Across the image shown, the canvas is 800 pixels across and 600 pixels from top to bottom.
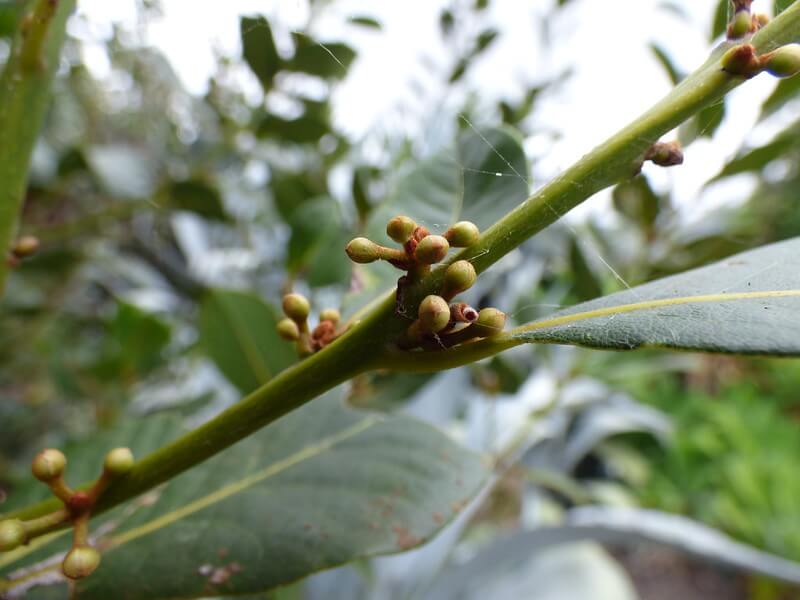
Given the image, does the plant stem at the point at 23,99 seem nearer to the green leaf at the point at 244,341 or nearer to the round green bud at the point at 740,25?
the green leaf at the point at 244,341

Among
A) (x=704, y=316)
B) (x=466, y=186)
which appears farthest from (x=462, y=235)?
(x=466, y=186)

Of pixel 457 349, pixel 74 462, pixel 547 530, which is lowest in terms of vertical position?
pixel 547 530

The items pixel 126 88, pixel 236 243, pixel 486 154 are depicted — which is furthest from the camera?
pixel 126 88

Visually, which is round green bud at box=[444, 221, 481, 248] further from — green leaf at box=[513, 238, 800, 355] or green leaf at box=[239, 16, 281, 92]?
green leaf at box=[239, 16, 281, 92]

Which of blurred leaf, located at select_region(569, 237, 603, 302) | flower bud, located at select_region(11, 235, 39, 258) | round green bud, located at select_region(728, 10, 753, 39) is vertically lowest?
blurred leaf, located at select_region(569, 237, 603, 302)

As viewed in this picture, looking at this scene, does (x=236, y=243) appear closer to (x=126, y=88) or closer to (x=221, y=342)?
(x=126, y=88)

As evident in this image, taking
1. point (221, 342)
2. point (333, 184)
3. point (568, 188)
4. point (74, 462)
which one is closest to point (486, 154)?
point (568, 188)

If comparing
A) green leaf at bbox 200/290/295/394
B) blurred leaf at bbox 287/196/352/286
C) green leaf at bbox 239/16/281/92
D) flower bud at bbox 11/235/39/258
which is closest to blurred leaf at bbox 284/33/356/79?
green leaf at bbox 239/16/281/92
